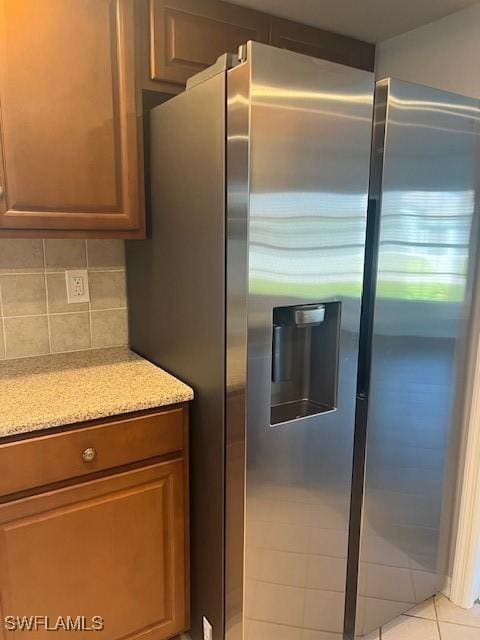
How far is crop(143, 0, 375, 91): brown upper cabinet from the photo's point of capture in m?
1.50

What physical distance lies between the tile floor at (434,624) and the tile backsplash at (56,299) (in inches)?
45.5

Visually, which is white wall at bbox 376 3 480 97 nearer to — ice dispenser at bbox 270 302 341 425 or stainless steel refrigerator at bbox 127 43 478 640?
stainless steel refrigerator at bbox 127 43 478 640

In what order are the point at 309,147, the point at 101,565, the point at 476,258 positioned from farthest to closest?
the point at 476,258
the point at 101,565
the point at 309,147

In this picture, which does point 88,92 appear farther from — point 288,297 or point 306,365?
point 306,365

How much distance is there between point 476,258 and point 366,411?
2.21 feet

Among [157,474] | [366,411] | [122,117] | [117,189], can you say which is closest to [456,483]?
[366,411]

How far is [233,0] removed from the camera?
5.17 ft

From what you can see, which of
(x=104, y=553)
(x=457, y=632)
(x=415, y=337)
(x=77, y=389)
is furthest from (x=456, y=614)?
(x=77, y=389)

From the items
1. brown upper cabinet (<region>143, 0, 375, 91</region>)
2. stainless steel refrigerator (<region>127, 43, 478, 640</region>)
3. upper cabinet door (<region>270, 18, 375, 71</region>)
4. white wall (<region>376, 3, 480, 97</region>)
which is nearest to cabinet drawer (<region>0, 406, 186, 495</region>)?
stainless steel refrigerator (<region>127, 43, 478, 640</region>)

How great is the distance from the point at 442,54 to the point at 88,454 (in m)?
1.81

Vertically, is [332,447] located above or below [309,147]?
below

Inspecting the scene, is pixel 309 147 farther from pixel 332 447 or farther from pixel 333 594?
pixel 333 594

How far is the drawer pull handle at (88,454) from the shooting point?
133 cm

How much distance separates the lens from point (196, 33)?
155 centimetres
